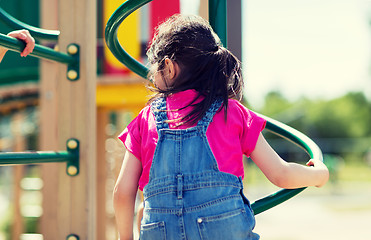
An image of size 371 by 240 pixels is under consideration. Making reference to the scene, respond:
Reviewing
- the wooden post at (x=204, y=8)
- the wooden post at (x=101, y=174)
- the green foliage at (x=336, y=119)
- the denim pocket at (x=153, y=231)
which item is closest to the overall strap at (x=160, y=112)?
the denim pocket at (x=153, y=231)

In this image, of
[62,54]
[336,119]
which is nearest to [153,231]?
[62,54]

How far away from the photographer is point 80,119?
1558 mm

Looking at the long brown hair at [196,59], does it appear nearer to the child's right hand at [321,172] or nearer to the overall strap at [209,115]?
the overall strap at [209,115]

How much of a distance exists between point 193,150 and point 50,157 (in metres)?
0.52

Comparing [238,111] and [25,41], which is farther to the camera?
[25,41]

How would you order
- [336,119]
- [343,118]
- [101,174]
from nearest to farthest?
[101,174] → [343,118] → [336,119]

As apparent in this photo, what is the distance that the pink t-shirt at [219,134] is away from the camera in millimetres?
1133

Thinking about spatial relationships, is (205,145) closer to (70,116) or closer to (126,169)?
(126,169)

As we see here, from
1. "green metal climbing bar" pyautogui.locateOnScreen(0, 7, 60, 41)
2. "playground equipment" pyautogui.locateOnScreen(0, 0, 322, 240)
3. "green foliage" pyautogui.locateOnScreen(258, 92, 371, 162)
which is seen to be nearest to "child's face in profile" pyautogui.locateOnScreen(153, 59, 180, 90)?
"playground equipment" pyautogui.locateOnScreen(0, 0, 322, 240)

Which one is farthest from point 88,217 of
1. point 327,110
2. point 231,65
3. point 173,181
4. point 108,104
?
point 327,110

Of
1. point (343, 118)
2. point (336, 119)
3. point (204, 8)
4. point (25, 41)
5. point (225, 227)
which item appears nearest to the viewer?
point (225, 227)

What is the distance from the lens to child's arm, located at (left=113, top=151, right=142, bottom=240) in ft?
3.92

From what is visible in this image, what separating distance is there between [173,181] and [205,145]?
11 centimetres

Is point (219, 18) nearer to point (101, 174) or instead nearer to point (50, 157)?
point (50, 157)
